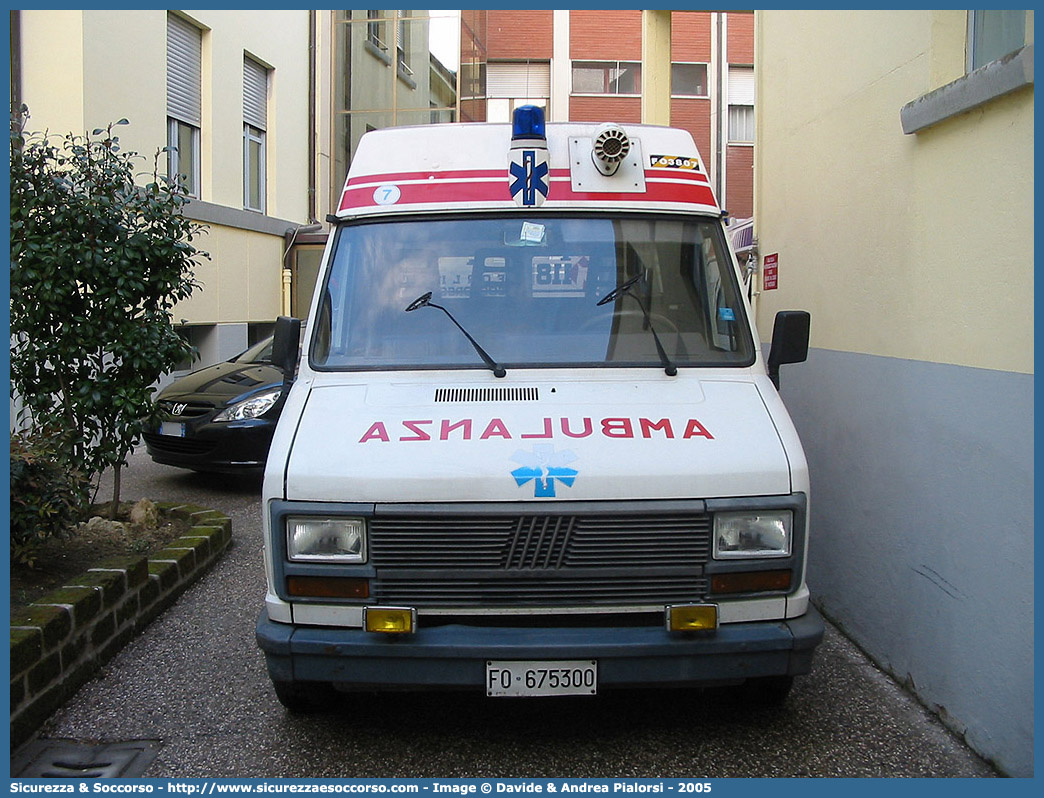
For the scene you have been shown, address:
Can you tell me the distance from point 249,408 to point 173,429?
68cm

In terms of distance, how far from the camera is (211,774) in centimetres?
373

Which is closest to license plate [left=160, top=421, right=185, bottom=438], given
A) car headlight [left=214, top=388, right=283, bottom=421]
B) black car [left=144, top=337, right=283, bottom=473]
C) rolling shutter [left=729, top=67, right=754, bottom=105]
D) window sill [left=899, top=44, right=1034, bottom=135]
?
black car [left=144, top=337, right=283, bottom=473]

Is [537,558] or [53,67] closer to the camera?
[537,558]

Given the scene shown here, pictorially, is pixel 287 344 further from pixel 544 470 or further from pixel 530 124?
pixel 544 470

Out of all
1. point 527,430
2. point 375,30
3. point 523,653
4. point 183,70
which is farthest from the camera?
point 375,30

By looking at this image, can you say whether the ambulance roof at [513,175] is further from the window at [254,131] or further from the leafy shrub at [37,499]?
the window at [254,131]

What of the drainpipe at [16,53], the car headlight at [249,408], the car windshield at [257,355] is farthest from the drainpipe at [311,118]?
the car headlight at [249,408]

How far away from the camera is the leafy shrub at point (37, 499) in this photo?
470 centimetres

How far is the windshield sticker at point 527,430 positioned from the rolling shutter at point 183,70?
1036cm

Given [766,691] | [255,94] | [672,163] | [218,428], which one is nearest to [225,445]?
[218,428]

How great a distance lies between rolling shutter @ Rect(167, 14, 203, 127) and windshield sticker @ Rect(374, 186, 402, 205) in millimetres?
9117

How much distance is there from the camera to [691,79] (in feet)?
78.0

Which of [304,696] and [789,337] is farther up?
[789,337]

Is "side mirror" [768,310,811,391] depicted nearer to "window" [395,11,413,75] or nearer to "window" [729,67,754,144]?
"window" [395,11,413,75]
